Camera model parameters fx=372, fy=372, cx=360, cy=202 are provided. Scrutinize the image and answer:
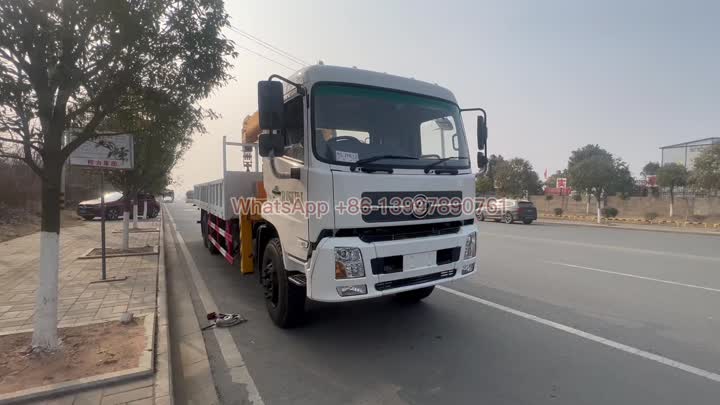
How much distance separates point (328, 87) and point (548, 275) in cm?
603

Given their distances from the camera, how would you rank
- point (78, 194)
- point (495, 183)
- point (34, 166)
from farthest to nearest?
point (495, 183) → point (78, 194) → point (34, 166)

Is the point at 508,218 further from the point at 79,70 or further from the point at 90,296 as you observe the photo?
the point at 79,70

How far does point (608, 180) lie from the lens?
86.5ft

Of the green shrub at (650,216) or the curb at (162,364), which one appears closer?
the curb at (162,364)

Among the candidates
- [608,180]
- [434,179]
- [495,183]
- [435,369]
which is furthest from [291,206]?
[495,183]

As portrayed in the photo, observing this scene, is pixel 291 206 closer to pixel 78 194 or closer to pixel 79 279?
pixel 79 279

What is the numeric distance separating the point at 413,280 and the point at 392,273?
0.32 meters

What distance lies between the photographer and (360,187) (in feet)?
11.9

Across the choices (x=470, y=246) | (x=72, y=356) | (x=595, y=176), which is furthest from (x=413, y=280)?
(x=595, y=176)

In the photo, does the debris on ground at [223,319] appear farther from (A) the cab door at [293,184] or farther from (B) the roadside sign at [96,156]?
(B) the roadside sign at [96,156]

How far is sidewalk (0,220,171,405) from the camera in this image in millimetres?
2953

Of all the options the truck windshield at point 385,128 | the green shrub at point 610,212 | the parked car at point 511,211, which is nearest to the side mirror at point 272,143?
the truck windshield at point 385,128

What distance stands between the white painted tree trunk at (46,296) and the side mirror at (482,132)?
4.91m

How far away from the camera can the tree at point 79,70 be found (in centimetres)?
305
